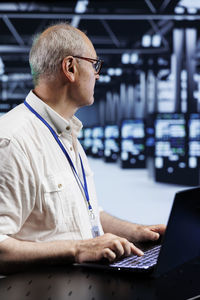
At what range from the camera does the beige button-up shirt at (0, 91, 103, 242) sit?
65.0 inches

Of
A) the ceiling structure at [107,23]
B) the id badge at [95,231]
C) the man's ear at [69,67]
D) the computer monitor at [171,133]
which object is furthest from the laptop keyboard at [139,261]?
the computer monitor at [171,133]

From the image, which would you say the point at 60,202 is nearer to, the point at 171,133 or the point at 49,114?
the point at 49,114

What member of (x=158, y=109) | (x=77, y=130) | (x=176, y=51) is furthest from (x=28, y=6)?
(x=77, y=130)

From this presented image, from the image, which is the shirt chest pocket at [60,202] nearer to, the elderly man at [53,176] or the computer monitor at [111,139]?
the elderly man at [53,176]

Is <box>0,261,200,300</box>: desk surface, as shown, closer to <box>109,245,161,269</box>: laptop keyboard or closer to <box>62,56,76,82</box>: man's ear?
<box>109,245,161,269</box>: laptop keyboard

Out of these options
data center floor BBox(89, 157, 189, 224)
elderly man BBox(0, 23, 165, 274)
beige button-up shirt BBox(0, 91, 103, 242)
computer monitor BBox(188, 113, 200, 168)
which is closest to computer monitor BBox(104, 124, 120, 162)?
data center floor BBox(89, 157, 189, 224)

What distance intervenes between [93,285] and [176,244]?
0.27 meters

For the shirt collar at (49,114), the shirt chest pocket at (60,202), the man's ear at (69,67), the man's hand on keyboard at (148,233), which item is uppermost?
the man's ear at (69,67)

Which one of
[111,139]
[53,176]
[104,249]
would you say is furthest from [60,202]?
[111,139]

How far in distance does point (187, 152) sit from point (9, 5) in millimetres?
4583

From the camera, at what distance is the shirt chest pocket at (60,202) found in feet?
5.70

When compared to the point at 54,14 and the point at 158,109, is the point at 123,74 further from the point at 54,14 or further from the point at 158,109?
the point at 54,14

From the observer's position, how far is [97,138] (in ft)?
62.1

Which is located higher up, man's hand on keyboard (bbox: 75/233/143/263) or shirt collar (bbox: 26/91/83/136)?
shirt collar (bbox: 26/91/83/136)
